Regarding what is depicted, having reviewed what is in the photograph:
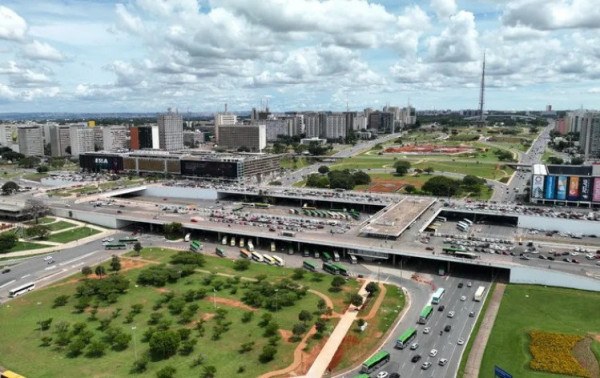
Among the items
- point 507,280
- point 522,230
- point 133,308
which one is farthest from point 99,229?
point 522,230

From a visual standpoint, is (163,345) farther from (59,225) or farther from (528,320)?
(59,225)

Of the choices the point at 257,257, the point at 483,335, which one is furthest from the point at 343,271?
the point at 483,335

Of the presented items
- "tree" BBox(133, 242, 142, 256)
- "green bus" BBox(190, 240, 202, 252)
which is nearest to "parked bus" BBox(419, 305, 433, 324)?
"green bus" BBox(190, 240, 202, 252)

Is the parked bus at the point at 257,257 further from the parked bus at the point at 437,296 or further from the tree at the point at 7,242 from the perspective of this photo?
the tree at the point at 7,242

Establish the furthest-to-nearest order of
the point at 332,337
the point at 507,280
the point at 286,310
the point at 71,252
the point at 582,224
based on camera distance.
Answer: the point at 582,224
the point at 71,252
the point at 507,280
the point at 286,310
the point at 332,337

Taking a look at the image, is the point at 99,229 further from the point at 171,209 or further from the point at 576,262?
the point at 576,262

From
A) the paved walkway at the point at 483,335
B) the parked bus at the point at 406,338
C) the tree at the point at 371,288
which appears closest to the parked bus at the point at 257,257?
the tree at the point at 371,288

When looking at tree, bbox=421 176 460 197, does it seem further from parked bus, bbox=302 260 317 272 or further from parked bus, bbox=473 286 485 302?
parked bus, bbox=473 286 485 302
